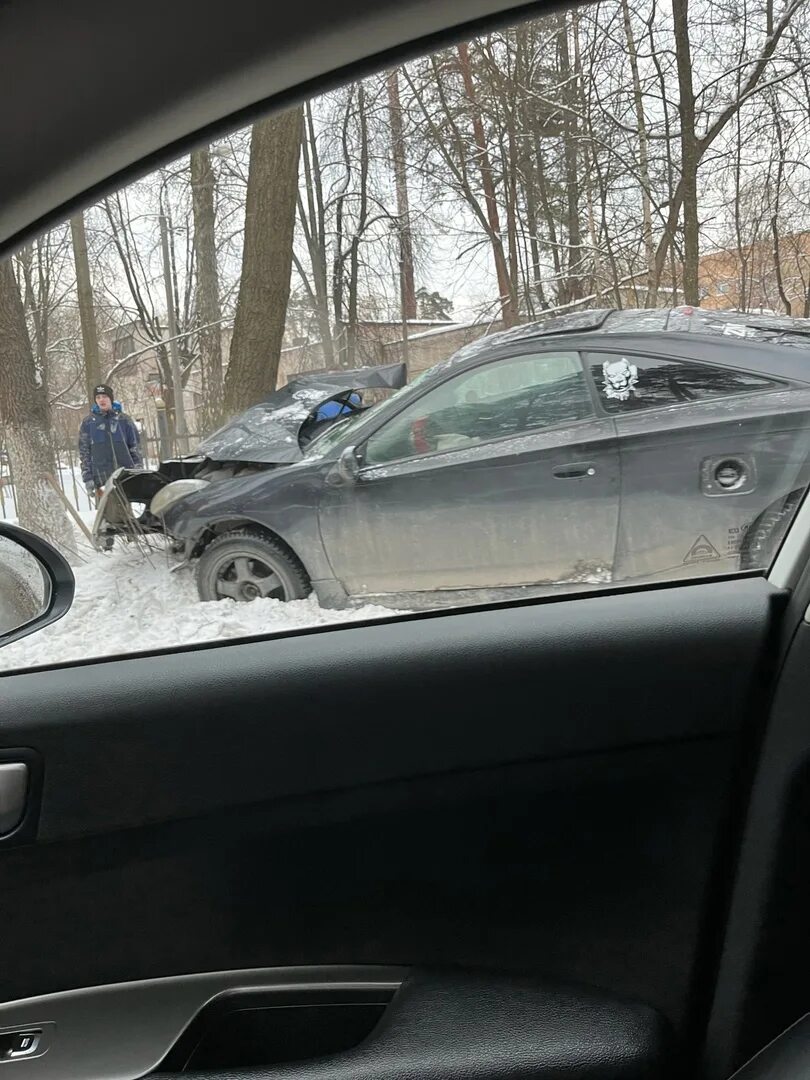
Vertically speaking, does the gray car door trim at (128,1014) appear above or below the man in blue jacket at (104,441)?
Result: below

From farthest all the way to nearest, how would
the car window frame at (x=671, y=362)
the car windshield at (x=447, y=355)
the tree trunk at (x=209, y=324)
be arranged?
the car window frame at (x=671, y=362) < the tree trunk at (x=209, y=324) < the car windshield at (x=447, y=355)

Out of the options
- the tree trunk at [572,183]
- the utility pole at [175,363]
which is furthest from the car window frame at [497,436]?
the utility pole at [175,363]

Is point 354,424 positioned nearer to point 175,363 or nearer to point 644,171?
point 175,363

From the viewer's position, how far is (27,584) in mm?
1769

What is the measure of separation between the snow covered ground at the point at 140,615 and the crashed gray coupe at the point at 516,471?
48mm

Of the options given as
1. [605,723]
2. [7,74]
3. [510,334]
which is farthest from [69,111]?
[605,723]

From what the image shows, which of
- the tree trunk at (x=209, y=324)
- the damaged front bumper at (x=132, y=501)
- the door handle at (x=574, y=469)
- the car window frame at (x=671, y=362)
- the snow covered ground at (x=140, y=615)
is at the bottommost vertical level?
the snow covered ground at (x=140, y=615)

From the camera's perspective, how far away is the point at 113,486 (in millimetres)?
1912

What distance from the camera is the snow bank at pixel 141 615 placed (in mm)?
1819

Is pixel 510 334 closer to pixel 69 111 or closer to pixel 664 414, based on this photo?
pixel 664 414

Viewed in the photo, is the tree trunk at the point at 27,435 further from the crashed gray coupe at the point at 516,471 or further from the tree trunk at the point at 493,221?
the tree trunk at the point at 493,221

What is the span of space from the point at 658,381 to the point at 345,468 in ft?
2.42

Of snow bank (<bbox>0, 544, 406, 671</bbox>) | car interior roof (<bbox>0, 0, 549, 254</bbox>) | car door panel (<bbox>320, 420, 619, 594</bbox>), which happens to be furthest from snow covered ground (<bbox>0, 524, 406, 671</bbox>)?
car interior roof (<bbox>0, 0, 549, 254</bbox>)

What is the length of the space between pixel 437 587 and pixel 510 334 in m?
0.58
